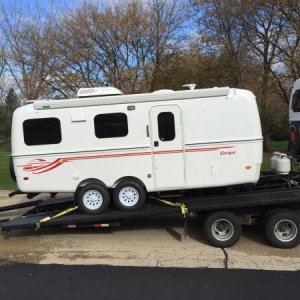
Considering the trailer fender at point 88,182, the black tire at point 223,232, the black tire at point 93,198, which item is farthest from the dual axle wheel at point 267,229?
the trailer fender at point 88,182

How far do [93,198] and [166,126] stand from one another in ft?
5.97

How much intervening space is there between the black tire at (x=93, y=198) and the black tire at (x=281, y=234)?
2.82 m

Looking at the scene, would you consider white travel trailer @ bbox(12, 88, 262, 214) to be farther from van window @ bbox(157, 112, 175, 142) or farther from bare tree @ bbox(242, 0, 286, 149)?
bare tree @ bbox(242, 0, 286, 149)

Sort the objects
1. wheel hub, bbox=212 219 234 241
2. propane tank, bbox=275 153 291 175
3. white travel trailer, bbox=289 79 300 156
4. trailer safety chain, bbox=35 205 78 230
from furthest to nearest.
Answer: white travel trailer, bbox=289 79 300 156 < propane tank, bbox=275 153 291 175 < trailer safety chain, bbox=35 205 78 230 < wheel hub, bbox=212 219 234 241

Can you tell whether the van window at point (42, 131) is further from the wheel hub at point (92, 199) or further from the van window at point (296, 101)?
the van window at point (296, 101)

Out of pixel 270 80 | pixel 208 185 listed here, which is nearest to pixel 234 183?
A: pixel 208 185

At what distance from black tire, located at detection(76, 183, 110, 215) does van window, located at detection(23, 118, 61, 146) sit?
3.30 feet

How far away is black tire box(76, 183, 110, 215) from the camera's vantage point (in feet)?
27.9

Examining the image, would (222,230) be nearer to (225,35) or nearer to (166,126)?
(166,126)

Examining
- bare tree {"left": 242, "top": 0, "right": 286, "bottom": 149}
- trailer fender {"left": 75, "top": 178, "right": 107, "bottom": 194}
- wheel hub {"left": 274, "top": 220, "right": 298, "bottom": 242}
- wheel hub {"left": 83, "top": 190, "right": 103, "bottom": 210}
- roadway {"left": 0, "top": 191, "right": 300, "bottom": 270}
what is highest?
bare tree {"left": 242, "top": 0, "right": 286, "bottom": 149}

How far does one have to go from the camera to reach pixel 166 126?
335 inches

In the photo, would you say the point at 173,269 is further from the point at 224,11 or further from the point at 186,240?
the point at 224,11

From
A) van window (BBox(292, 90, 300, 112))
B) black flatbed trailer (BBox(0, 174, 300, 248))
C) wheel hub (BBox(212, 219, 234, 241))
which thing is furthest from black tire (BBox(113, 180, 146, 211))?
van window (BBox(292, 90, 300, 112))

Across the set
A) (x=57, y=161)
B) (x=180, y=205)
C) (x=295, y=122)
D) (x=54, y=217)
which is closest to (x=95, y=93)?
(x=57, y=161)
